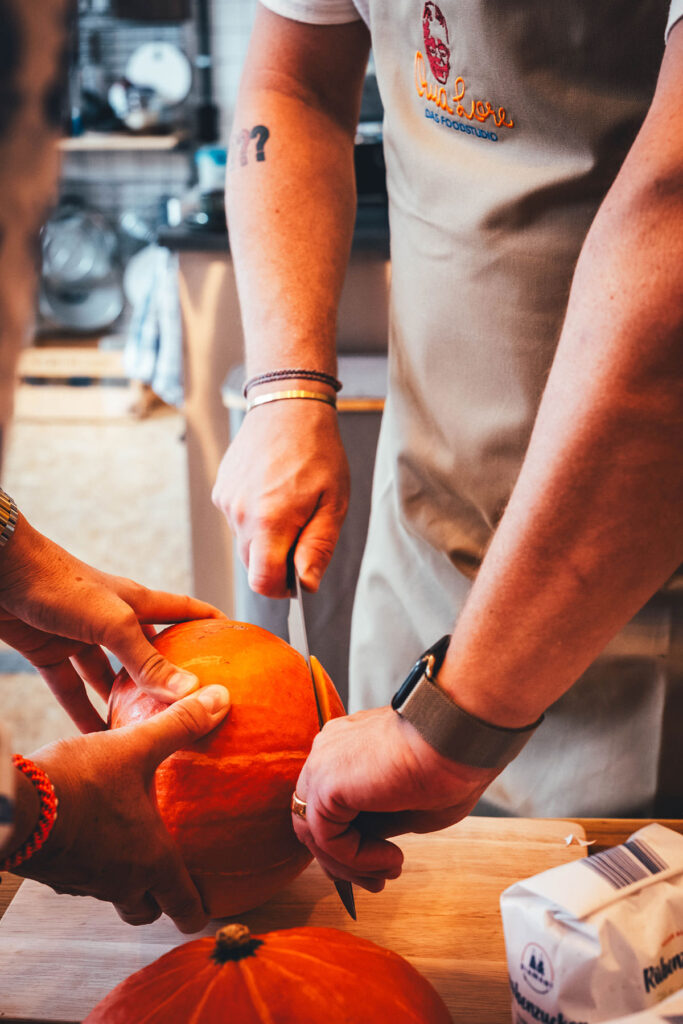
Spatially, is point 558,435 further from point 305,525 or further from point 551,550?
point 305,525

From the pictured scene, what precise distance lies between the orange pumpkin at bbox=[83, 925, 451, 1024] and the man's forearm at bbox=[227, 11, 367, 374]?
2.06 ft

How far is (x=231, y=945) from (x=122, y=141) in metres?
5.13

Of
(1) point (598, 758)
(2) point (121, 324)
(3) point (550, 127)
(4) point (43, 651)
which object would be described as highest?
(3) point (550, 127)

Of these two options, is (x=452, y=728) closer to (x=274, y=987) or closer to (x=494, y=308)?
(x=274, y=987)

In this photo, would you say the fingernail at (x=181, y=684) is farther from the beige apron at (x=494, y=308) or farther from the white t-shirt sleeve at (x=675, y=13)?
the white t-shirt sleeve at (x=675, y=13)

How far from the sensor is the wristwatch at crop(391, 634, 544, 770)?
0.61 m

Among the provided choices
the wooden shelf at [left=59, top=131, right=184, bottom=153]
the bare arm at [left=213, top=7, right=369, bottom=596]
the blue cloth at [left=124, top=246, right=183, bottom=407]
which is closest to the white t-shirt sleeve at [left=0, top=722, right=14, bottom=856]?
the bare arm at [left=213, top=7, right=369, bottom=596]

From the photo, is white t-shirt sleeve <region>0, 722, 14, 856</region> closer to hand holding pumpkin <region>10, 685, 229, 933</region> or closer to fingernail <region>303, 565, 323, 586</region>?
hand holding pumpkin <region>10, 685, 229, 933</region>

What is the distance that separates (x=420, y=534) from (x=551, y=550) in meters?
0.51

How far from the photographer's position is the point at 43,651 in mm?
928

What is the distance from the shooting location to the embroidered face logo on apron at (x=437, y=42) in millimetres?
845

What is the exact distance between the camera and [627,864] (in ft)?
2.07

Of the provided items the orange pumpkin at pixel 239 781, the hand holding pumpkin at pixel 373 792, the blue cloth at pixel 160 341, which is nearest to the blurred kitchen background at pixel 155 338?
the blue cloth at pixel 160 341

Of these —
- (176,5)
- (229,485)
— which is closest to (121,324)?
(176,5)
